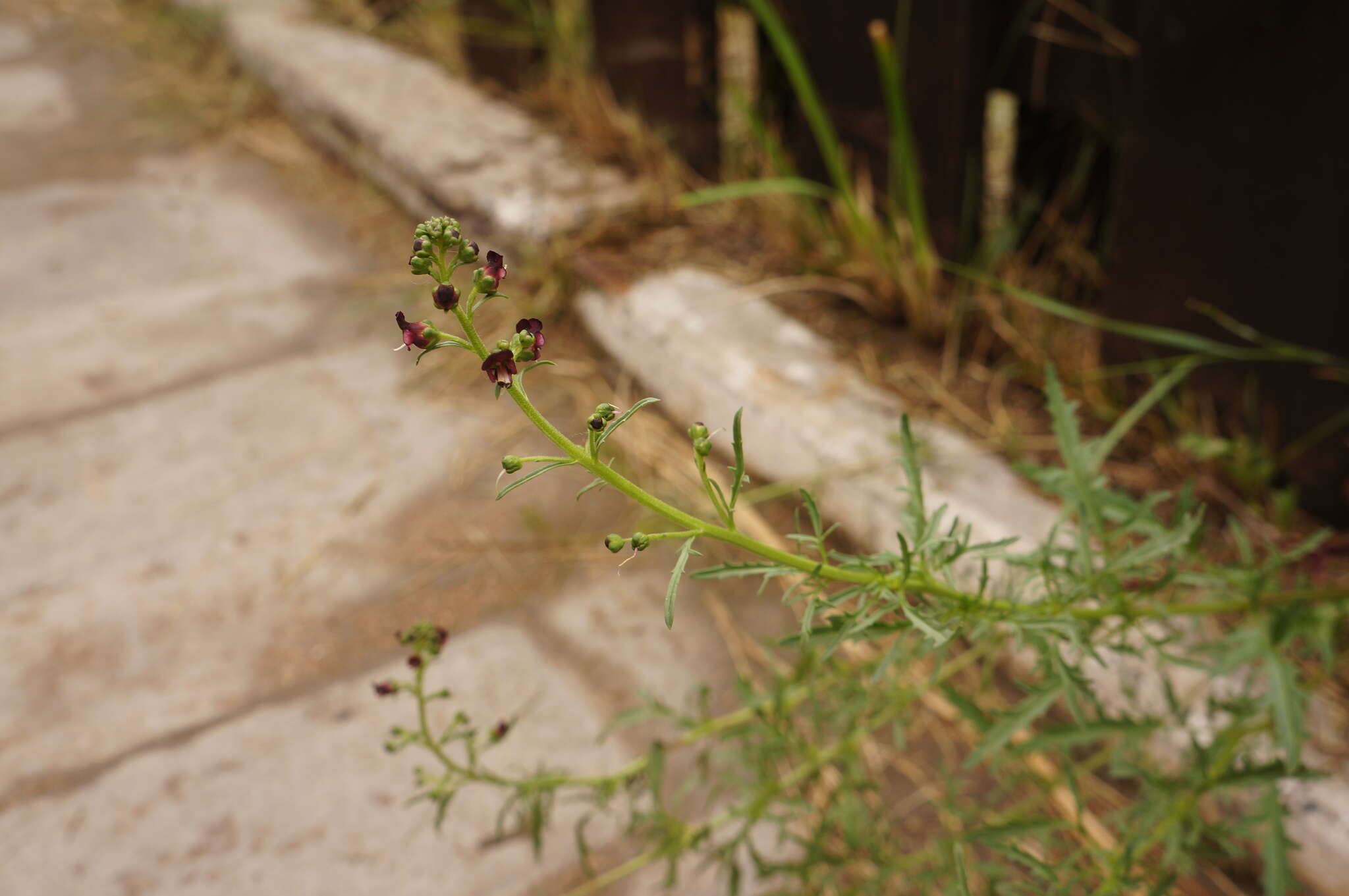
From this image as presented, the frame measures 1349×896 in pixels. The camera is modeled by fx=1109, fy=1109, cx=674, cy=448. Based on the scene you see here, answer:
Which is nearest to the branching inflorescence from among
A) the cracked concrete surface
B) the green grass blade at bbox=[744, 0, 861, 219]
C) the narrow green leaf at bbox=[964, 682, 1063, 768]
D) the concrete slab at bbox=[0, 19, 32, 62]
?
the narrow green leaf at bbox=[964, 682, 1063, 768]

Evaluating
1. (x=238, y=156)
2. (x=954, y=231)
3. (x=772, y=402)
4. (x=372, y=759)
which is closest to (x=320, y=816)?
(x=372, y=759)

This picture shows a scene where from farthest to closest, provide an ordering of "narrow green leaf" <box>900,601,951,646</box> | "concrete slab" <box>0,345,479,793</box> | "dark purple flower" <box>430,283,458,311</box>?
"concrete slab" <box>0,345,479,793</box>
"narrow green leaf" <box>900,601,951,646</box>
"dark purple flower" <box>430,283,458,311</box>

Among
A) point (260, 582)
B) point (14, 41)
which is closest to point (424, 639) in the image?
point (260, 582)

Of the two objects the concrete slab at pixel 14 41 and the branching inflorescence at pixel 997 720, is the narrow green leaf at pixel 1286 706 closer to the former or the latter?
the branching inflorescence at pixel 997 720

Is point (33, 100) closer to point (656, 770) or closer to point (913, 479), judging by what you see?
point (656, 770)

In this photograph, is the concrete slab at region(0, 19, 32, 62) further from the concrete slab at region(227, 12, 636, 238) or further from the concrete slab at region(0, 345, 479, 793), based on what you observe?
the concrete slab at region(0, 345, 479, 793)

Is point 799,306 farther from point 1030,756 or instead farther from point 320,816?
point 320,816
